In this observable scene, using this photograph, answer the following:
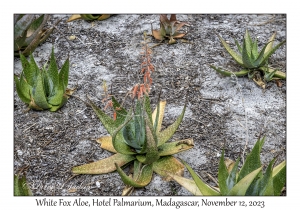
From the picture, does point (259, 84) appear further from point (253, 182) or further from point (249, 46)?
point (253, 182)

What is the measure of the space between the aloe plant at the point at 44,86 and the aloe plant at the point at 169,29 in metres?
1.24

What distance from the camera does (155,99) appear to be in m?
3.73

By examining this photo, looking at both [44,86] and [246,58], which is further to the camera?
[246,58]

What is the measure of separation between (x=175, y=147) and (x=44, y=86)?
4.04 ft

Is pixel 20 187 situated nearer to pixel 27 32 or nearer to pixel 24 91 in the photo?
pixel 24 91

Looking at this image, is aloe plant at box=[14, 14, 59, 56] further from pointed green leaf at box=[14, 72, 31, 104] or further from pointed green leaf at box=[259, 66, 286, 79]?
pointed green leaf at box=[259, 66, 286, 79]

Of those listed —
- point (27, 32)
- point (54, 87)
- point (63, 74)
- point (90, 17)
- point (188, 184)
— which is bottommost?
point (188, 184)

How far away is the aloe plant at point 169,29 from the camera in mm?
4238

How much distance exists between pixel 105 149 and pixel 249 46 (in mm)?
1664

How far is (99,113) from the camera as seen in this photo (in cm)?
296

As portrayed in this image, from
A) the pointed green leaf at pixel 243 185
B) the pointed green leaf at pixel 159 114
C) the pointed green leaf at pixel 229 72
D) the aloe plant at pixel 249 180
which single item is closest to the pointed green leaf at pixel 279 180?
the aloe plant at pixel 249 180

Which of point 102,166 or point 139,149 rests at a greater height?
point 139,149

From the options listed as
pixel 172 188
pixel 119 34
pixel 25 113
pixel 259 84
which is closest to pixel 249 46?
pixel 259 84

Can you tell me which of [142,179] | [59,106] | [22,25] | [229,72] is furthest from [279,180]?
[22,25]
